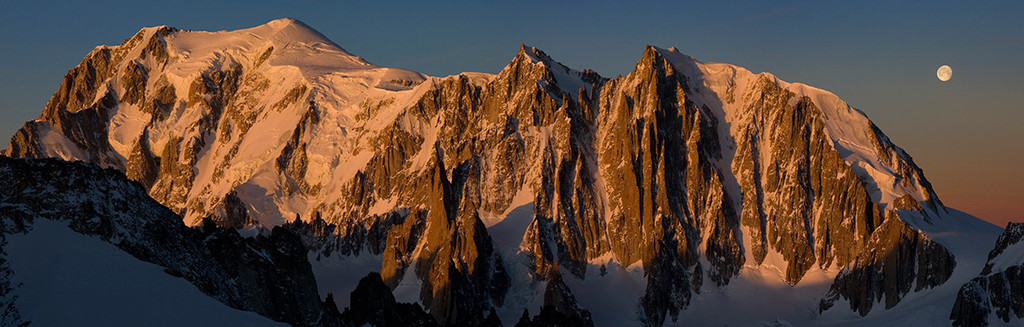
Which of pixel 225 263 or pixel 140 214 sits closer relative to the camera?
pixel 140 214

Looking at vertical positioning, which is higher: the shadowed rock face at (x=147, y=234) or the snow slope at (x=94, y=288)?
the shadowed rock face at (x=147, y=234)

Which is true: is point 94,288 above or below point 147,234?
below

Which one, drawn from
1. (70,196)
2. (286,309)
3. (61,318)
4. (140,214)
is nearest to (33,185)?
(70,196)

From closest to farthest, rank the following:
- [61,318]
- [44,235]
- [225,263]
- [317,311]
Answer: [61,318], [44,235], [225,263], [317,311]

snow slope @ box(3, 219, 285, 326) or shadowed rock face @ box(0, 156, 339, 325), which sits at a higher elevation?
shadowed rock face @ box(0, 156, 339, 325)

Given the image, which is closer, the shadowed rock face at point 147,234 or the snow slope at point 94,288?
the snow slope at point 94,288

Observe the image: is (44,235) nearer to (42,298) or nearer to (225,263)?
(42,298)

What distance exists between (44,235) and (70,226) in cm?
422

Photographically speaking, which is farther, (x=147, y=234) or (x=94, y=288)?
(x=147, y=234)

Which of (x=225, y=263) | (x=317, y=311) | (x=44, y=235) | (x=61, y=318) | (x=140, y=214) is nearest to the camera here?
(x=61, y=318)

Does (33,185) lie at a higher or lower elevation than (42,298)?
higher

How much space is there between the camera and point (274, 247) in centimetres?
16812

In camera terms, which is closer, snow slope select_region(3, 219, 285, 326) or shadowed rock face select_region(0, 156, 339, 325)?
snow slope select_region(3, 219, 285, 326)

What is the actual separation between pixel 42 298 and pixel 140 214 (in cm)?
2402
